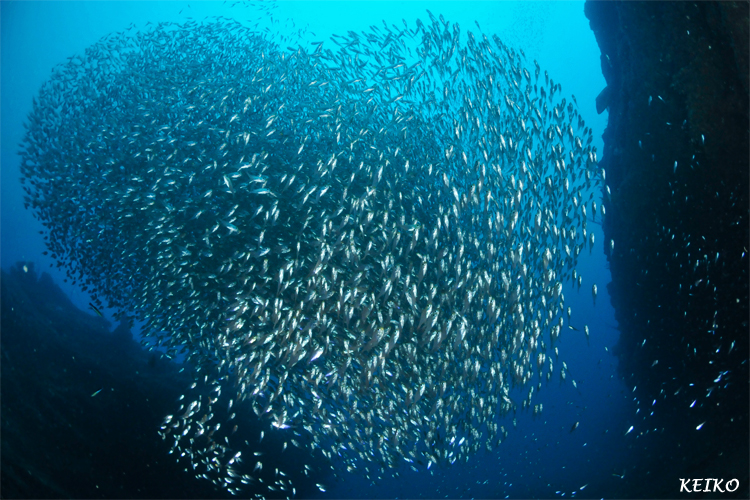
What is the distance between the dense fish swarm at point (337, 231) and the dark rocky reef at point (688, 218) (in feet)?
5.64

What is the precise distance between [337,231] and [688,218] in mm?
6401

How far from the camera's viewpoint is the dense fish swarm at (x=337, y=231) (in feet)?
→ 18.4

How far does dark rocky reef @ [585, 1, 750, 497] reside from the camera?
566 centimetres

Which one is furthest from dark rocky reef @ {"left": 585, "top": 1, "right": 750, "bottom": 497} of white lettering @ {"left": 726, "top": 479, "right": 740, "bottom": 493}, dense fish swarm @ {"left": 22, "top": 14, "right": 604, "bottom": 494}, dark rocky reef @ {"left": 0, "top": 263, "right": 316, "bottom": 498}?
dark rocky reef @ {"left": 0, "top": 263, "right": 316, "bottom": 498}

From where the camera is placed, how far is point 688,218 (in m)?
6.33

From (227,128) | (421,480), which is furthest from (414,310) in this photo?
(421,480)

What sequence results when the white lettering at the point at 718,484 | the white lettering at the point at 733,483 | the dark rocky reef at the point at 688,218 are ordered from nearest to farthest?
the white lettering at the point at 733,483
the white lettering at the point at 718,484
the dark rocky reef at the point at 688,218

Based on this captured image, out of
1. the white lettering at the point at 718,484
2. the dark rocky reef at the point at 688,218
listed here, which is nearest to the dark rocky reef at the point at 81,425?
the white lettering at the point at 718,484

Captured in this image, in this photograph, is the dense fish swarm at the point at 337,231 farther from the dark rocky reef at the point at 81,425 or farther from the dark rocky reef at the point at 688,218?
the dark rocky reef at the point at 688,218

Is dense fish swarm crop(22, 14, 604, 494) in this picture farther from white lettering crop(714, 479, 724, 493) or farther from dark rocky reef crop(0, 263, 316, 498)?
white lettering crop(714, 479, 724, 493)

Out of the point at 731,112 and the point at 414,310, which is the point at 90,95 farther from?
the point at 731,112

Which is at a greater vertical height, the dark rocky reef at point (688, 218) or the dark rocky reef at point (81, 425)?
the dark rocky reef at point (688, 218)

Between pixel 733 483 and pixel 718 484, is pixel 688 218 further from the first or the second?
pixel 718 484

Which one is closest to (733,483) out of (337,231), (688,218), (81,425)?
(688,218)
